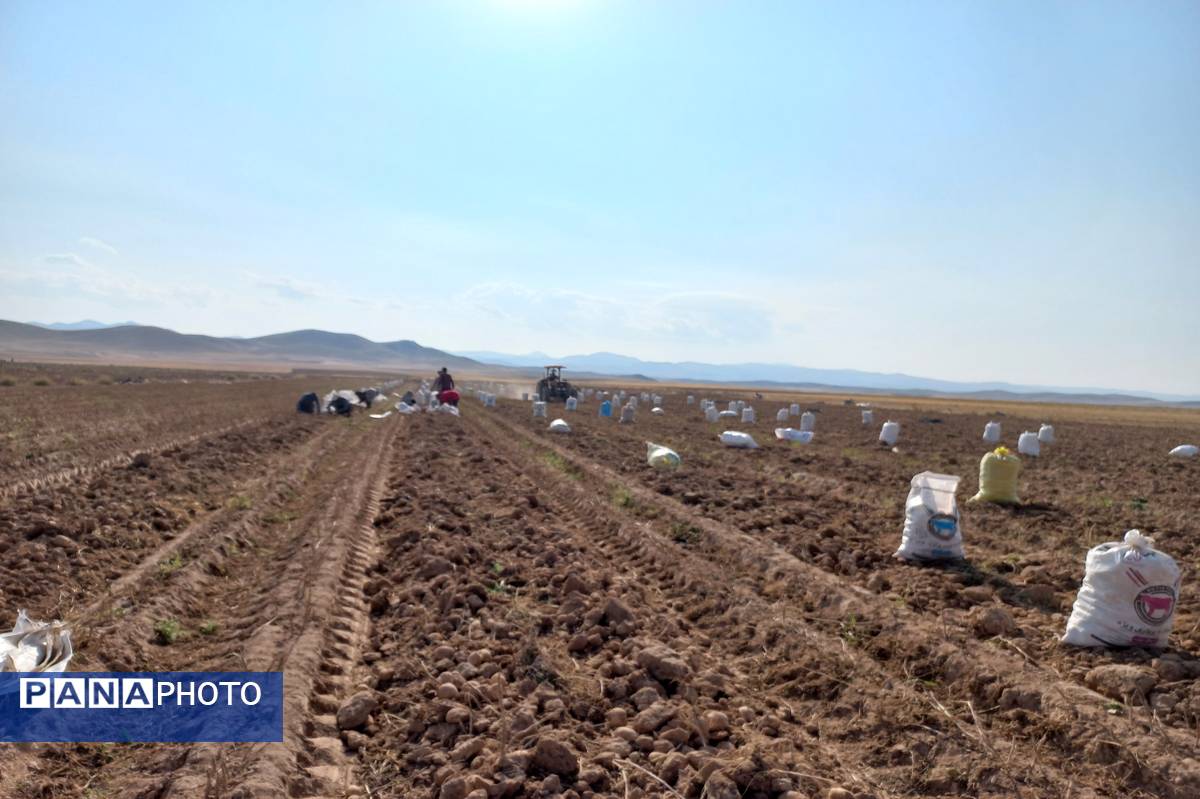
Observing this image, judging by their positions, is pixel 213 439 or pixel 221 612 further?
pixel 213 439

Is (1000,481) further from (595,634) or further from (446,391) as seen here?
(446,391)

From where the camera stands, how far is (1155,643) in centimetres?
452

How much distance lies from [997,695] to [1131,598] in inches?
50.3

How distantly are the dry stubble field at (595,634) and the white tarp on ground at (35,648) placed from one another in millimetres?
321

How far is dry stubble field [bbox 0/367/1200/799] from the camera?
10.8 feet

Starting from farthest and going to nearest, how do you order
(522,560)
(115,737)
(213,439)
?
1. (213,439)
2. (522,560)
3. (115,737)

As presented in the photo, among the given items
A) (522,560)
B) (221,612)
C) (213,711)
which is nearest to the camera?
(213,711)

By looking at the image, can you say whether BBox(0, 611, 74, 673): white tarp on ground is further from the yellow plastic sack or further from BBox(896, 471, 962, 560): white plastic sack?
the yellow plastic sack

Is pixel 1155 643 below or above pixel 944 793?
above

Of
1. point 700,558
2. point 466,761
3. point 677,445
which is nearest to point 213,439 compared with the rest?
point 677,445

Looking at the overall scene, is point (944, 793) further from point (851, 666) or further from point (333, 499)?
point (333, 499)

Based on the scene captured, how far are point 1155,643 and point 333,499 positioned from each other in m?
8.68

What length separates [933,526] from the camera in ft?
22.1

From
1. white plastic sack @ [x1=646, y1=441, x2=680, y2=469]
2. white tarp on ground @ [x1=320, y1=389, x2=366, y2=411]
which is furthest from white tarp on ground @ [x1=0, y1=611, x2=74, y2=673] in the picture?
white tarp on ground @ [x1=320, y1=389, x2=366, y2=411]
